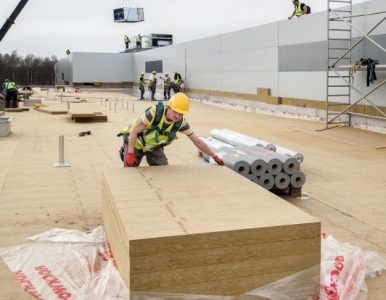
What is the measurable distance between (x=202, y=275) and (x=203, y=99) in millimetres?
29173

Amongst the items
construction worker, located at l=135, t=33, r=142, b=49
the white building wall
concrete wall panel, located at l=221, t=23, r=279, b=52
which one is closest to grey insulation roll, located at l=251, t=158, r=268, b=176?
concrete wall panel, located at l=221, t=23, r=279, b=52

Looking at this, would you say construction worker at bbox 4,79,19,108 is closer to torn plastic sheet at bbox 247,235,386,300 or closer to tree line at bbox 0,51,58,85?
torn plastic sheet at bbox 247,235,386,300

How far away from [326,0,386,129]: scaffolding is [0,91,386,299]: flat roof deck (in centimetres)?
77

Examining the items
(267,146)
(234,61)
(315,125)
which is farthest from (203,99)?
(267,146)

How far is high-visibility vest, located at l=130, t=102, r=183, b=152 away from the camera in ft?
20.6

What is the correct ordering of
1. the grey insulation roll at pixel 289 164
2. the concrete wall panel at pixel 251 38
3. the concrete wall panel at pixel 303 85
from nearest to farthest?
the grey insulation roll at pixel 289 164, the concrete wall panel at pixel 303 85, the concrete wall panel at pixel 251 38

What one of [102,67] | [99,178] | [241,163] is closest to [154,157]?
[241,163]

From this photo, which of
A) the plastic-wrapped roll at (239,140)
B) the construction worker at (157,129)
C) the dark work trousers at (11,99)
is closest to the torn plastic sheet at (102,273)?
the construction worker at (157,129)

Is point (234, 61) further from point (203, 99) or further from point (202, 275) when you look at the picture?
point (202, 275)

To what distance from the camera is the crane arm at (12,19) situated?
59.8 ft

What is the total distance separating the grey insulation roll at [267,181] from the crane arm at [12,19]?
13.6 metres

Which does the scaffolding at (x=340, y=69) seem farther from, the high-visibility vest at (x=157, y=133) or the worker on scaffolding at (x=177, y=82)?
the worker on scaffolding at (x=177, y=82)

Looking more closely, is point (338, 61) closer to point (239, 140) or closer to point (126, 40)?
point (239, 140)

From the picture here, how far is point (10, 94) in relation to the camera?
25.8 metres
